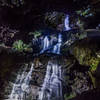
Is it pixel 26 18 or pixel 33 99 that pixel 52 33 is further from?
pixel 33 99

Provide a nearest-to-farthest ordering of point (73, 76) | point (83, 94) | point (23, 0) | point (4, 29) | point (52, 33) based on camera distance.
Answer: point (83, 94) < point (73, 76) < point (23, 0) < point (52, 33) < point (4, 29)

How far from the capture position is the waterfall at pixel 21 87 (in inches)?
235

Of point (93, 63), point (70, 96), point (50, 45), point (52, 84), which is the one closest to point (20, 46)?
point (50, 45)

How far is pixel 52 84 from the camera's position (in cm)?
595

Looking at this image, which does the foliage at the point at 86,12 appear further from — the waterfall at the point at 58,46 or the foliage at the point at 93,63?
the foliage at the point at 93,63

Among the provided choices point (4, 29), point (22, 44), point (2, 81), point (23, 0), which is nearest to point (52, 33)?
point (22, 44)

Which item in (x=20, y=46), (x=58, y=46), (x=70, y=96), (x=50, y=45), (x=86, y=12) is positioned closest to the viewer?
(x=70, y=96)

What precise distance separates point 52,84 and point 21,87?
119 cm

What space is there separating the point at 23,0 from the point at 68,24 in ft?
8.80

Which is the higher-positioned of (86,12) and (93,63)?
(86,12)

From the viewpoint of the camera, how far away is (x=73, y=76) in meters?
6.13

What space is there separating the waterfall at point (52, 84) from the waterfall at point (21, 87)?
0.61 meters

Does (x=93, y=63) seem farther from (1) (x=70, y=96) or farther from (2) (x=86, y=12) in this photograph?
(2) (x=86, y=12)

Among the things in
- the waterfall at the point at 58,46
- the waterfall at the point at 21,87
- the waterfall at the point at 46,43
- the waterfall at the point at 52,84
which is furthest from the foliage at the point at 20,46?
the waterfall at the point at 52,84
